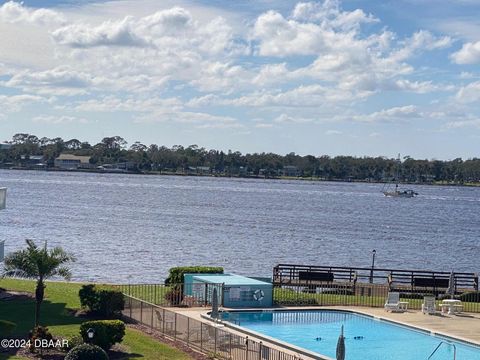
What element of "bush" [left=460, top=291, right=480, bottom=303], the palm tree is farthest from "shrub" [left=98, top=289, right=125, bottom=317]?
"bush" [left=460, top=291, right=480, bottom=303]

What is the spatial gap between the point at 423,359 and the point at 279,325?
23.8 ft

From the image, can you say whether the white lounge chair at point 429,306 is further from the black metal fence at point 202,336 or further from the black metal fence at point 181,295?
the black metal fence at point 202,336

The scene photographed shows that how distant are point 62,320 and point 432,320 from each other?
15.6 m

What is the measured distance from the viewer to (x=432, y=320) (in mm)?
37469

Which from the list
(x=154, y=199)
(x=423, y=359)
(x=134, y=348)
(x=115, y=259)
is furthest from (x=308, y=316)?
(x=154, y=199)

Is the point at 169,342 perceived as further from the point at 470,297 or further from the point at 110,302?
the point at 470,297

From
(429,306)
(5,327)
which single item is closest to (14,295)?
(5,327)

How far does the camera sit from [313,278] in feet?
157

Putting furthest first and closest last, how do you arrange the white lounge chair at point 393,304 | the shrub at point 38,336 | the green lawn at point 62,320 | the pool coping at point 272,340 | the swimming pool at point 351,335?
the white lounge chair at point 393,304, the swimming pool at point 351,335, the pool coping at point 272,340, the green lawn at point 62,320, the shrub at point 38,336

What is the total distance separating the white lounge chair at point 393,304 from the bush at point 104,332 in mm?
15965

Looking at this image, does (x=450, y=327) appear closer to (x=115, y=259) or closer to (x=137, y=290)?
(x=137, y=290)

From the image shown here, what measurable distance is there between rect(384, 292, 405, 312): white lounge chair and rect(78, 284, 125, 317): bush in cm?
1273

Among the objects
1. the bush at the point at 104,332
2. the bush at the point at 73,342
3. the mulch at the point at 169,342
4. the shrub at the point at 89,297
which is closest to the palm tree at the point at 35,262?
the shrub at the point at 89,297

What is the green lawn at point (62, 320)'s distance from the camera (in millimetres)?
27938
